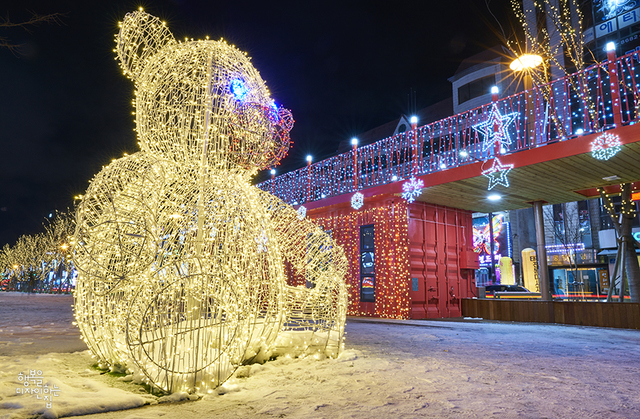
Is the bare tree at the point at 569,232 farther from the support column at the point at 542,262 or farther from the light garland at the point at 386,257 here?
the light garland at the point at 386,257

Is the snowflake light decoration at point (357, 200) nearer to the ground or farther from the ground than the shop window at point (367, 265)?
farther from the ground

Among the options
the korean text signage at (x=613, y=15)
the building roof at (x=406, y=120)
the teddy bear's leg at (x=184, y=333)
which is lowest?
the teddy bear's leg at (x=184, y=333)

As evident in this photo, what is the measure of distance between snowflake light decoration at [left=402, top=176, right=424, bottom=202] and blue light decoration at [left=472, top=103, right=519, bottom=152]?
67.7 inches

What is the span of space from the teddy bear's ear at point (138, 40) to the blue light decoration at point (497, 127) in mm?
6221

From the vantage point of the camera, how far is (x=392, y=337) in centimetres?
686

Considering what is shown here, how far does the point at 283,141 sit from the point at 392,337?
4196mm

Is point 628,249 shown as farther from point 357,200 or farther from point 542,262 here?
point 357,200

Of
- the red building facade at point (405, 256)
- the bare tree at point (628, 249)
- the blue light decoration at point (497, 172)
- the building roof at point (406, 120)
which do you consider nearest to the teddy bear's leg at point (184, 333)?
the blue light decoration at point (497, 172)

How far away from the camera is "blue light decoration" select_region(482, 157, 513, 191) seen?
8125mm

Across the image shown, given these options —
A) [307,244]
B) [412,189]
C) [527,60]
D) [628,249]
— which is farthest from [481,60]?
[307,244]

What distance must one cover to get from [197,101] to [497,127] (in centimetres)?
656

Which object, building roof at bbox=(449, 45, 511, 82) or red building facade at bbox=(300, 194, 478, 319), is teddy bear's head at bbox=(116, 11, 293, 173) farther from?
building roof at bbox=(449, 45, 511, 82)

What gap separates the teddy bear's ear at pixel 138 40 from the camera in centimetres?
408

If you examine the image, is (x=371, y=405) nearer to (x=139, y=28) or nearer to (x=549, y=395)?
(x=549, y=395)
